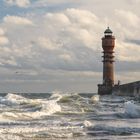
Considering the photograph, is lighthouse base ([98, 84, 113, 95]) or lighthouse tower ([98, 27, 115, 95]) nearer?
lighthouse tower ([98, 27, 115, 95])

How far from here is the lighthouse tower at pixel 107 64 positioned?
70.8 m

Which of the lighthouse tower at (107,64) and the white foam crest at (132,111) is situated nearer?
the white foam crest at (132,111)

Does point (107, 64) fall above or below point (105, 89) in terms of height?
above

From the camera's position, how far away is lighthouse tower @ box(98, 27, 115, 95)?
7075 cm

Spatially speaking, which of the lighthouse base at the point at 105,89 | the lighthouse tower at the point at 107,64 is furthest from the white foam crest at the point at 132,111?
the lighthouse base at the point at 105,89

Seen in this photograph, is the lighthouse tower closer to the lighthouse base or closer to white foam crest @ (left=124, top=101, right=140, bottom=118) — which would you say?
the lighthouse base

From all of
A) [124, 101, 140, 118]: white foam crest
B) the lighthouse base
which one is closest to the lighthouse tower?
the lighthouse base

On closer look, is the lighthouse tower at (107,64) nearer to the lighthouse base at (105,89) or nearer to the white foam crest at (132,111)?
the lighthouse base at (105,89)

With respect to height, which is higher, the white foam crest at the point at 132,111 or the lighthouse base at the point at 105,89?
the lighthouse base at the point at 105,89

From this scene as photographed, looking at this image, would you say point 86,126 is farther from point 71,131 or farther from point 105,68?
point 105,68

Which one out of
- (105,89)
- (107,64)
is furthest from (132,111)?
(105,89)

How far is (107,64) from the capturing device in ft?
231

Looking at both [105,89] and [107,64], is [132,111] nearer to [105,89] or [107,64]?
[107,64]

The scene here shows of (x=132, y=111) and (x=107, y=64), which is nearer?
(x=132, y=111)
